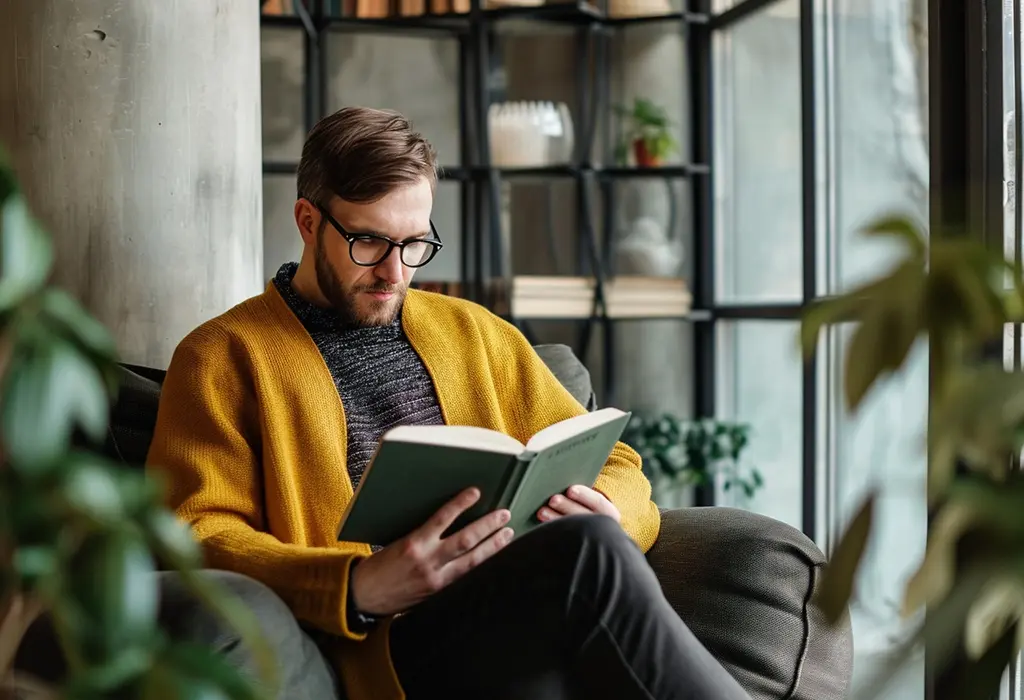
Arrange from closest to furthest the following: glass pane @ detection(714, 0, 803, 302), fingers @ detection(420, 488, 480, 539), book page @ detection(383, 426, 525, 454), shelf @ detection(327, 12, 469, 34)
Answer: book page @ detection(383, 426, 525, 454)
fingers @ detection(420, 488, 480, 539)
glass pane @ detection(714, 0, 803, 302)
shelf @ detection(327, 12, 469, 34)

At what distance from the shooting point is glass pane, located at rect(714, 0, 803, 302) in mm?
3307

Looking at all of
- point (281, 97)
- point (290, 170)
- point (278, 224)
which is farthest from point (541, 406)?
point (281, 97)

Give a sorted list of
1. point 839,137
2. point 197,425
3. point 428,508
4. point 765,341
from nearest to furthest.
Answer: point 428,508 < point 197,425 < point 839,137 < point 765,341

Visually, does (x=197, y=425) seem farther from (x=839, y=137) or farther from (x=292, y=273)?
(x=839, y=137)

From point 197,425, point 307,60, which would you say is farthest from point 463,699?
point 307,60

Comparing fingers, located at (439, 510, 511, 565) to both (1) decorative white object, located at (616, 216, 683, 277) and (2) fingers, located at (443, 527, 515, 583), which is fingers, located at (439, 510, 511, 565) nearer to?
(2) fingers, located at (443, 527, 515, 583)

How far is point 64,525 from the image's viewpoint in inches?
19.7

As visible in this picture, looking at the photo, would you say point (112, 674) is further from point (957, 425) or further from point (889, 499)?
point (889, 499)

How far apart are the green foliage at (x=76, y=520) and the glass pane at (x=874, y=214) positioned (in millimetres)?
2115

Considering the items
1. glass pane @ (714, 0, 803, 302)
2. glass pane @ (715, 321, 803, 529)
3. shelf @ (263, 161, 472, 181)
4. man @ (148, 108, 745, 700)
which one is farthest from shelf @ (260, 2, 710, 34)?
man @ (148, 108, 745, 700)

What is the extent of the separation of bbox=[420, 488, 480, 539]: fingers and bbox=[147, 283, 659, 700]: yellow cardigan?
0.11 m

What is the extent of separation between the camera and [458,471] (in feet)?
4.33

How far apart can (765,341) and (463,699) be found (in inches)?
89.7

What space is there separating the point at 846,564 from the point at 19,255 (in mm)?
Result: 385
